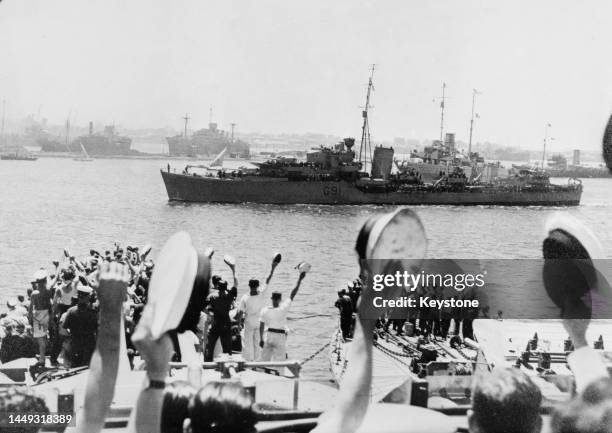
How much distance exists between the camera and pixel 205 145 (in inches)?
2344

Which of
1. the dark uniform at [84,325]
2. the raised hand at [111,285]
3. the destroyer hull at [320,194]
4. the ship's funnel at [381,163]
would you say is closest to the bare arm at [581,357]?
the raised hand at [111,285]

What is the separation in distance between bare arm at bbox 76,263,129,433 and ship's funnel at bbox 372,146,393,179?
45052 millimetres

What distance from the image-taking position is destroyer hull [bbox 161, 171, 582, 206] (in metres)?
43.8

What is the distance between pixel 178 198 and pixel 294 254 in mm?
20162

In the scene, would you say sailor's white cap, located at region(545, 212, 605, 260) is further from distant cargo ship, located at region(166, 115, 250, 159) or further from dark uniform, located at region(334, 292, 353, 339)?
distant cargo ship, located at region(166, 115, 250, 159)

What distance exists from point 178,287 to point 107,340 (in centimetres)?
18

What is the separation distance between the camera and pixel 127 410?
236 centimetres

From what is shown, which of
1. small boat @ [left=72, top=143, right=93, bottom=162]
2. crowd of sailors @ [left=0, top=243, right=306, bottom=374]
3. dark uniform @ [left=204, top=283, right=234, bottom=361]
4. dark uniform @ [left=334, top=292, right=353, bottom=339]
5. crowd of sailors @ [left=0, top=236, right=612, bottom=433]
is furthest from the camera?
small boat @ [left=72, top=143, right=93, bottom=162]

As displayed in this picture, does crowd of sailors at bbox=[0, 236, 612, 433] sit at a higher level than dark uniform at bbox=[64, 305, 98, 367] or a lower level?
higher

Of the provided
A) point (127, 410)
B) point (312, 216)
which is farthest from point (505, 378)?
point (312, 216)

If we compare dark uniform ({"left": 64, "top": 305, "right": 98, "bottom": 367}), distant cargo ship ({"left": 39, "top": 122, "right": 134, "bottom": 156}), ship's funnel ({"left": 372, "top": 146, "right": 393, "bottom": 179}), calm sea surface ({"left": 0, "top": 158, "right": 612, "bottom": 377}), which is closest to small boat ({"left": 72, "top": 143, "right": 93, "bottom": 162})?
distant cargo ship ({"left": 39, "top": 122, "right": 134, "bottom": 156})

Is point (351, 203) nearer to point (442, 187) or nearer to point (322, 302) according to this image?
point (442, 187)

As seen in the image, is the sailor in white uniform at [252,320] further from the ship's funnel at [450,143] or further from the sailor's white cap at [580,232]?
the ship's funnel at [450,143]

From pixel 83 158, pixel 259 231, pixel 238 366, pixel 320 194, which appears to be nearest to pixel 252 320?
pixel 238 366
